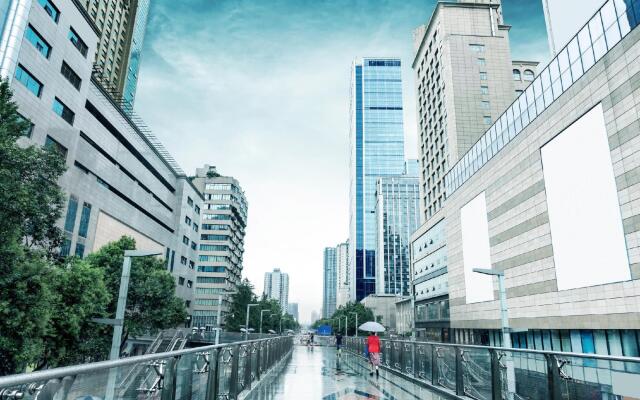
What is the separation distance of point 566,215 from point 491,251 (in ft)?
38.9

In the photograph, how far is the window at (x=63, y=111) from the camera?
1354 inches

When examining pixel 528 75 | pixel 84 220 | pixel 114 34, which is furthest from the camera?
pixel 114 34

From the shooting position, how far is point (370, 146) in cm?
18450

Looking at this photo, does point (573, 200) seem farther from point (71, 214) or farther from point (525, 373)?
point (71, 214)

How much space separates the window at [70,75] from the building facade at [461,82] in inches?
1736

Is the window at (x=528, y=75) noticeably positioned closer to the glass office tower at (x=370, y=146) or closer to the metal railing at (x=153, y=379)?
the metal railing at (x=153, y=379)

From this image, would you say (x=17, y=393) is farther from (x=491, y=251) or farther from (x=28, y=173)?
(x=491, y=251)

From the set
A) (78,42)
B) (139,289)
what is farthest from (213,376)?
(78,42)

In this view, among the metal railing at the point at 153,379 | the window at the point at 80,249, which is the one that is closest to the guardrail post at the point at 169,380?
the metal railing at the point at 153,379

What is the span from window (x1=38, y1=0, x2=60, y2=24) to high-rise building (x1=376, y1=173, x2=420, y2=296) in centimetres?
12774

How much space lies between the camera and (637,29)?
22969mm

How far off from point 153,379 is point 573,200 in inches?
1168

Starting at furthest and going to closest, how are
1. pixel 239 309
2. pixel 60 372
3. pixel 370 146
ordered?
pixel 370 146 < pixel 239 309 < pixel 60 372

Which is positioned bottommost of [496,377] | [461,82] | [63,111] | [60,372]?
[496,377]
